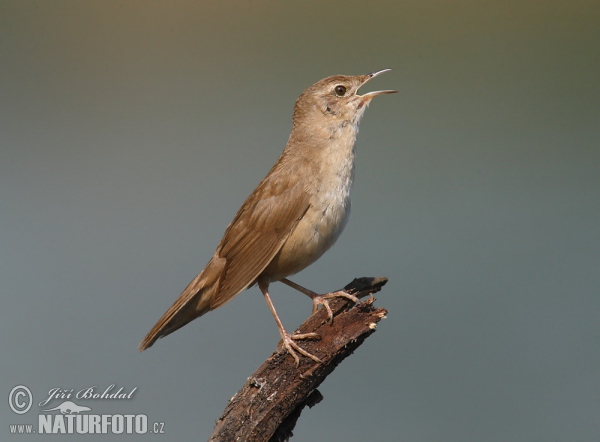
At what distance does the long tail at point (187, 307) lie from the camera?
2904 millimetres

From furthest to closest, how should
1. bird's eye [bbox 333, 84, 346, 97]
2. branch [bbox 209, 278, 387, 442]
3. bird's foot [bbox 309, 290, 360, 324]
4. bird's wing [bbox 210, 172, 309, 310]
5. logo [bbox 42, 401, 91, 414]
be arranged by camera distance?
bird's eye [bbox 333, 84, 346, 97], logo [bbox 42, 401, 91, 414], bird's wing [bbox 210, 172, 309, 310], bird's foot [bbox 309, 290, 360, 324], branch [bbox 209, 278, 387, 442]

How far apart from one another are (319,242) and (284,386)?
70cm

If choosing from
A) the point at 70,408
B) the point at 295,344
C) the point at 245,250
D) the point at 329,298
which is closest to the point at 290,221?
the point at 245,250

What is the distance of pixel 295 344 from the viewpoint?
248 cm

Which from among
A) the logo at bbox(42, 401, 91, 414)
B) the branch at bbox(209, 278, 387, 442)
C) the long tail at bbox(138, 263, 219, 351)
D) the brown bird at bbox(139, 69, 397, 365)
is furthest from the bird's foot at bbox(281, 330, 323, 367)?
the logo at bbox(42, 401, 91, 414)

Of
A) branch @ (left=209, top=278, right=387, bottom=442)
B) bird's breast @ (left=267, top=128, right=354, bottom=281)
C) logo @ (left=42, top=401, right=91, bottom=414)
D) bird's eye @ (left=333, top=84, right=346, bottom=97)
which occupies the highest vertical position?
bird's eye @ (left=333, top=84, right=346, bottom=97)

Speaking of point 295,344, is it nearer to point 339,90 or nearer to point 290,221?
point 290,221

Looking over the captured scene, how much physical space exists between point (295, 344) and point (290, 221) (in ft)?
1.98

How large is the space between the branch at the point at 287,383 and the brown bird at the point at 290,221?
0.66 ft

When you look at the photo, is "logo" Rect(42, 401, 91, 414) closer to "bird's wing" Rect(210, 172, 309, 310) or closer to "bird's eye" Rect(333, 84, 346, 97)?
"bird's wing" Rect(210, 172, 309, 310)

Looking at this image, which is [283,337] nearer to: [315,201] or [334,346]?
[334,346]

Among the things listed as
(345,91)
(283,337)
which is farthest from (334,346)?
(345,91)

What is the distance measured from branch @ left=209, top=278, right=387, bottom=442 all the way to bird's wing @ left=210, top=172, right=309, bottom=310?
1.30 feet

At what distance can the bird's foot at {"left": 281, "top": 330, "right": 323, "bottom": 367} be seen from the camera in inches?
96.7
